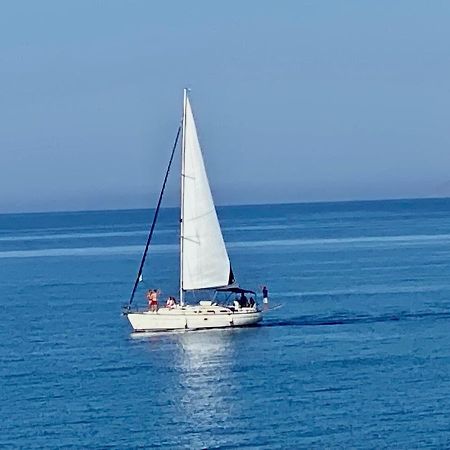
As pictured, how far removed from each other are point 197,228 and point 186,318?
6574 mm

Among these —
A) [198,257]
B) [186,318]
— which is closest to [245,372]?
[186,318]

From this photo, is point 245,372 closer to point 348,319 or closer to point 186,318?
point 186,318

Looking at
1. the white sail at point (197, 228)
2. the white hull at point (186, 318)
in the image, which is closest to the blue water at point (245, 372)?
the white hull at point (186, 318)

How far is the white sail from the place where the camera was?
86.7 m

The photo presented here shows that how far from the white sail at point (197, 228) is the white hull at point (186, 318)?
109 inches

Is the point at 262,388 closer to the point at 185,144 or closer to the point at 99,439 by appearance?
the point at 99,439

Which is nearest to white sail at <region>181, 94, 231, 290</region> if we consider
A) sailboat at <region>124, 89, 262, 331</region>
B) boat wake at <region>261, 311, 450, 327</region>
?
sailboat at <region>124, 89, 262, 331</region>

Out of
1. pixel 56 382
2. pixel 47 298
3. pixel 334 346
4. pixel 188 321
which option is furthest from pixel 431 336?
pixel 47 298

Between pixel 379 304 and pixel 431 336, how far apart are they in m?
18.0

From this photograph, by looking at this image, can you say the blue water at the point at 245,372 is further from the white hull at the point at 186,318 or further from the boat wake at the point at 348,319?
the white hull at the point at 186,318

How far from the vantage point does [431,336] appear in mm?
80188

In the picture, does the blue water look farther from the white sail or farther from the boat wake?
the white sail

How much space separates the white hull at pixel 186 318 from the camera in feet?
275

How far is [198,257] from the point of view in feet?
286
